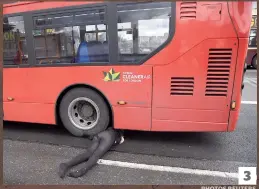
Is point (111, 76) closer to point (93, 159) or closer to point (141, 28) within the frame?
point (141, 28)

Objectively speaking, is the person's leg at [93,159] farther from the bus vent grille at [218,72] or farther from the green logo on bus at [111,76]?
the bus vent grille at [218,72]

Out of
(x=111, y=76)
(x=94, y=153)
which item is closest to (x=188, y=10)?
(x=111, y=76)

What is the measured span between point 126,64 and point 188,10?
124 centimetres

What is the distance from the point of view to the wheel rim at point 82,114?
4117mm

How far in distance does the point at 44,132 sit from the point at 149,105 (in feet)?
7.67

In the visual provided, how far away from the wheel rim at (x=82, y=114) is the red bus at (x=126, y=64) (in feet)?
0.06

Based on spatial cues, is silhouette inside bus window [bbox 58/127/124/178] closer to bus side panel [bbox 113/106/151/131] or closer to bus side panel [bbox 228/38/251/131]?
bus side panel [bbox 113/106/151/131]

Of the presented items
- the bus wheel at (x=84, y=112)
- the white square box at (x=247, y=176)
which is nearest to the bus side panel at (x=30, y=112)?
the bus wheel at (x=84, y=112)

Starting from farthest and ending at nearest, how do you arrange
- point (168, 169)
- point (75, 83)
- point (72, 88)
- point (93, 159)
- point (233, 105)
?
point (72, 88)
point (75, 83)
point (233, 105)
point (93, 159)
point (168, 169)

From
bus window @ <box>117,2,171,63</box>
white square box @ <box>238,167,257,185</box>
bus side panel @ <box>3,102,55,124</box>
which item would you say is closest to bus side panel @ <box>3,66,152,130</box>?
bus side panel @ <box>3,102,55,124</box>

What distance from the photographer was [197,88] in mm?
3459

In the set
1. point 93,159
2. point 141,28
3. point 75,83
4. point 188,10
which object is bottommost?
point 93,159

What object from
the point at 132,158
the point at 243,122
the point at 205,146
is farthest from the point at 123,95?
the point at 243,122

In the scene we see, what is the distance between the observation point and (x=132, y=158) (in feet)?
11.4
